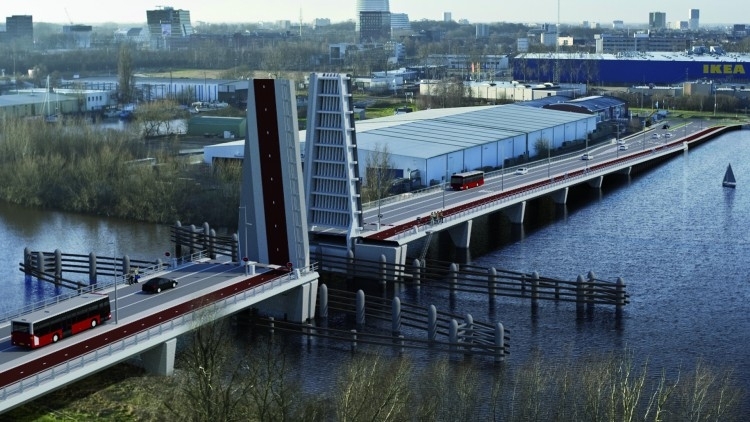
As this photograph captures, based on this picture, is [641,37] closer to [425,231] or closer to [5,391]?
[425,231]

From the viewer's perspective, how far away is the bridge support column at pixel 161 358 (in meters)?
14.4

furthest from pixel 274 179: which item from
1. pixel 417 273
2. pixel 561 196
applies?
pixel 561 196

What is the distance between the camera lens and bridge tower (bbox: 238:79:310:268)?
17469mm

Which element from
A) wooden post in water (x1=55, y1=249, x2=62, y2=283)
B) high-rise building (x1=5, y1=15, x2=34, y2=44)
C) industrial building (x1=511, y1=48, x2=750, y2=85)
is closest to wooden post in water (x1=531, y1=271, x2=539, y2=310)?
wooden post in water (x1=55, y1=249, x2=62, y2=283)

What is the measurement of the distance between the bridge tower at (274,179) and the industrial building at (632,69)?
1699 inches

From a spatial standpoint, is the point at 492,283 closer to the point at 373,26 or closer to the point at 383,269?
the point at 383,269

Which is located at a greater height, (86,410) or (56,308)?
(56,308)

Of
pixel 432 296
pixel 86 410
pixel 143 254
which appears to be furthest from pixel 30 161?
pixel 86 410

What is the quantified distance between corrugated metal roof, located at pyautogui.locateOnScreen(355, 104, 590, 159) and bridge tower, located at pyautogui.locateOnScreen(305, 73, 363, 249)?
8.58 meters

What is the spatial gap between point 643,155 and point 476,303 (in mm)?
17142

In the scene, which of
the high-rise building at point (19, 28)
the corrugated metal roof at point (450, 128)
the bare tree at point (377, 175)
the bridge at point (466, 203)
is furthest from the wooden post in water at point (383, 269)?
the high-rise building at point (19, 28)

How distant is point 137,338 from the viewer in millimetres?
13992

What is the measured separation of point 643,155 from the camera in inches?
1346

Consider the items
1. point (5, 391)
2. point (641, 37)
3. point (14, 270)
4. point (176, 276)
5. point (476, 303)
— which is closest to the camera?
point (5, 391)
